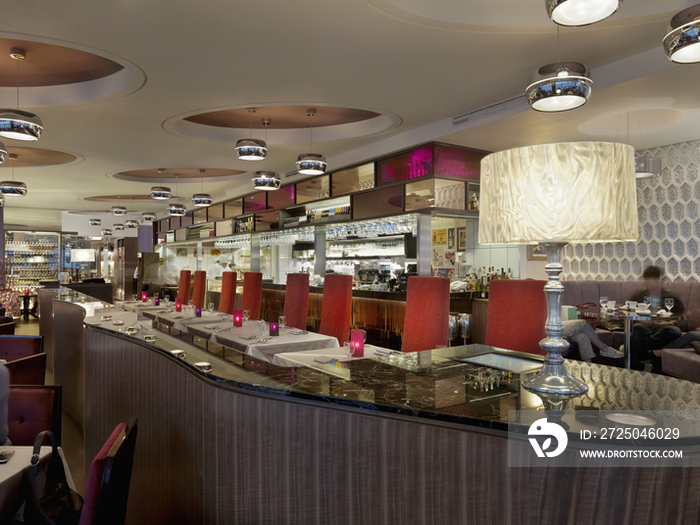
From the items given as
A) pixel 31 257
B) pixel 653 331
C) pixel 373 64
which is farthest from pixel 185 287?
pixel 31 257

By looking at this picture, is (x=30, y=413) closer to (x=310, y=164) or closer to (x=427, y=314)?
(x=427, y=314)

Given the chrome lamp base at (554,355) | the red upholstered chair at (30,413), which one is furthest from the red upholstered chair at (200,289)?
the chrome lamp base at (554,355)

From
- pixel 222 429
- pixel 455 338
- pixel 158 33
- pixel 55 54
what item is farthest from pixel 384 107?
pixel 222 429

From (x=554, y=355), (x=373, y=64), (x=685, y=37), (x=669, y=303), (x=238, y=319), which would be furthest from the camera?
(x=669, y=303)

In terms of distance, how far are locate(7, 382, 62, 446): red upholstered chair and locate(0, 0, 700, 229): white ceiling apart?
8.29 ft

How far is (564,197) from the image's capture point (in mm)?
1400

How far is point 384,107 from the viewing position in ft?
17.6

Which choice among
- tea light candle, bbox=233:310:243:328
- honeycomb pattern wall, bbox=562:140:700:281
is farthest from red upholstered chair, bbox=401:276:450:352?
honeycomb pattern wall, bbox=562:140:700:281

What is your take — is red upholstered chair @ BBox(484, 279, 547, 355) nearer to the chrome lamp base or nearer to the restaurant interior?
the restaurant interior

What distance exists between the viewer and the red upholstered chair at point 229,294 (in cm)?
701

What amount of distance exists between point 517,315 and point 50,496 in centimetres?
247

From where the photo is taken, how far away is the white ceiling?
11.3ft

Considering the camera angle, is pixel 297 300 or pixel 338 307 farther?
pixel 297 300

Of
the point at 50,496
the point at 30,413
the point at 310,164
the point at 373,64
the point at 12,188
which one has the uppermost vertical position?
the point at 373,64
